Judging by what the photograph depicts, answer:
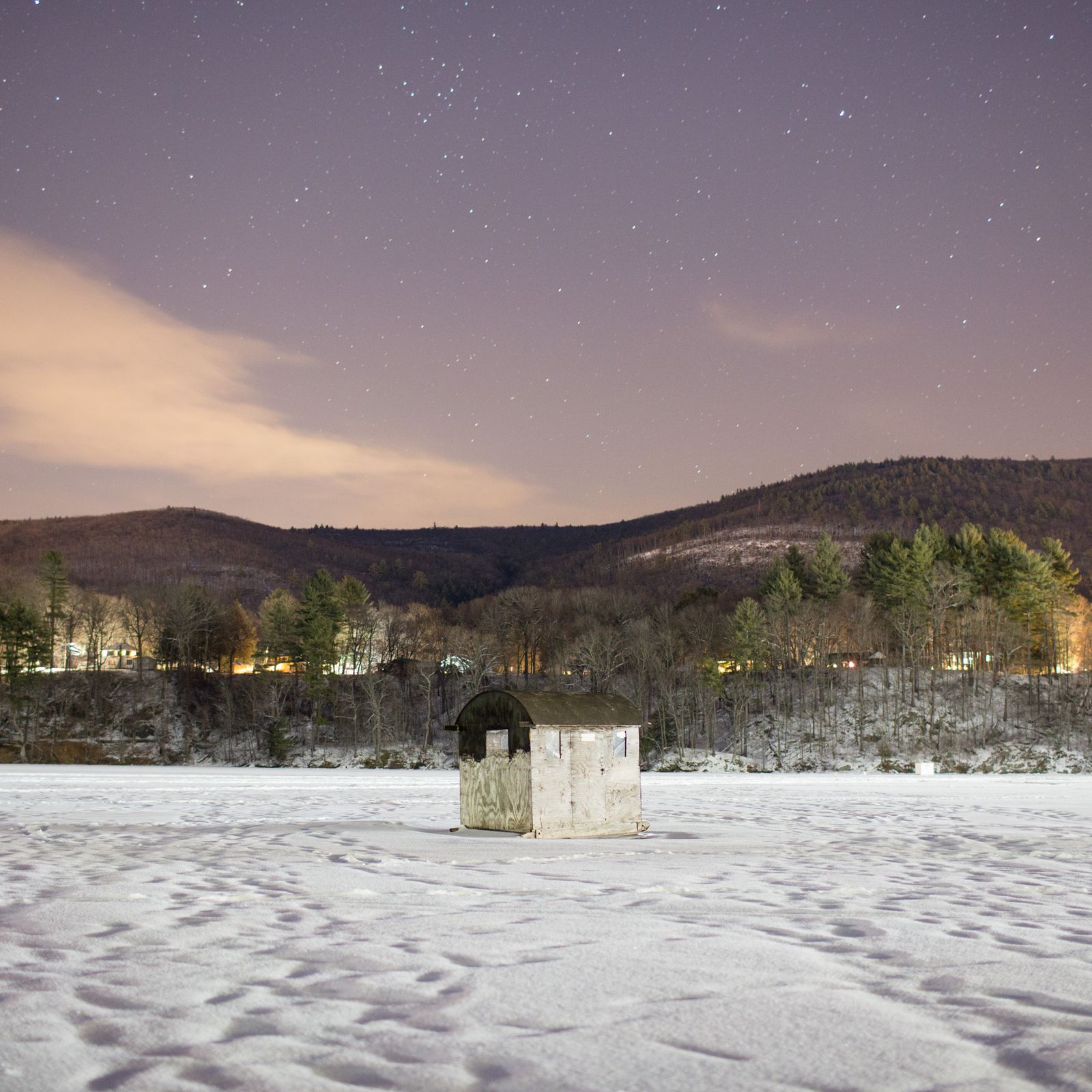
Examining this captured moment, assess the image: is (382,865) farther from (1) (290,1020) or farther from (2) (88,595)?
(2) (88,595)

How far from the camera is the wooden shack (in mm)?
17047

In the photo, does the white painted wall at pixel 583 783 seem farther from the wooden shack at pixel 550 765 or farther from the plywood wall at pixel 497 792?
the plywood wall at pixel 497 792

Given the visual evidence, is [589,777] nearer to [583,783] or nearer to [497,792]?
[583,783]

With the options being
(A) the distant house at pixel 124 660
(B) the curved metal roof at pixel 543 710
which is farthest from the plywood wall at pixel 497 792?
(A) the distant house at pixel 124 660

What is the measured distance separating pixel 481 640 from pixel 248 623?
127 ft

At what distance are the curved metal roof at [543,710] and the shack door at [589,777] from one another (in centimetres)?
30

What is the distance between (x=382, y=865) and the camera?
40.7 feet

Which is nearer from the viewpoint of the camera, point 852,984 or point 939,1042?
point 939,1042

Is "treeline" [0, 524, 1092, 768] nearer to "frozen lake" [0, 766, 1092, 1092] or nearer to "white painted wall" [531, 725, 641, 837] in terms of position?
"white painted wall" [531, 725, 641, 837]

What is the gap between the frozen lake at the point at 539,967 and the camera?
4.53 metres

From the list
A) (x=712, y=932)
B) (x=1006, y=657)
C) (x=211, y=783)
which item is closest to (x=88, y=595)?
(x=211, y=783)

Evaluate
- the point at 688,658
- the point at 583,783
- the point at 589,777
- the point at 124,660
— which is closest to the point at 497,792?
the point at 583,783

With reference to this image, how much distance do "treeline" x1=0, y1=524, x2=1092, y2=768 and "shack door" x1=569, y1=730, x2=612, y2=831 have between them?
54320mm

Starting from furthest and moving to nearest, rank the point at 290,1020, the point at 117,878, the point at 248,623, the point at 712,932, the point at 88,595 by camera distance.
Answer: the point at 248,623
the point at 88,595
the point at 117,878
the point at 712,932
the point at 290,1020
